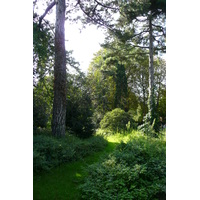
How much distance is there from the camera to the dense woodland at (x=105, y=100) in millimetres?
3215

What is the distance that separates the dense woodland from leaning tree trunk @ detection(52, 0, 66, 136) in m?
0.02

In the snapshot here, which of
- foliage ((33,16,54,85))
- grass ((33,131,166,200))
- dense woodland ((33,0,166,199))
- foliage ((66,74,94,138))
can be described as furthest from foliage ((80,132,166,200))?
foliage ((66,74,94,138))

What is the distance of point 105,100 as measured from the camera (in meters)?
6.95

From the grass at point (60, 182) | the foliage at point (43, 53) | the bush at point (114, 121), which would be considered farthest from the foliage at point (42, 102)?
the bush at point (114, 121)

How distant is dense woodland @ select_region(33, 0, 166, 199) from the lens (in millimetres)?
3215

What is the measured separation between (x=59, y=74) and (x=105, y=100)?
260 centimetres

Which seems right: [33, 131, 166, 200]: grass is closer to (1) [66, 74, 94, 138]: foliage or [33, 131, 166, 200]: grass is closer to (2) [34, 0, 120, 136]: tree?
(2) [34, 0, 120, 136]: tree

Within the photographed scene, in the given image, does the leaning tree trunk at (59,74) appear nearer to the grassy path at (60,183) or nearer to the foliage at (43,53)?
the foliage at (43,53)

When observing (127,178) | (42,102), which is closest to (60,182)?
(127,178)

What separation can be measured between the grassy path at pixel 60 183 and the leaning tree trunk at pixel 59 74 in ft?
4.37
